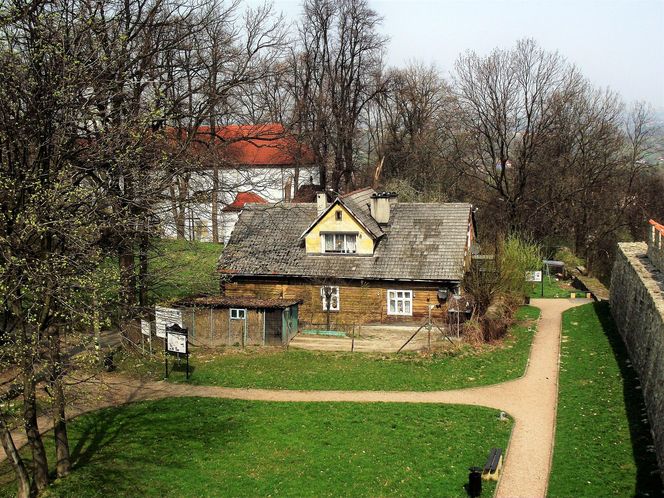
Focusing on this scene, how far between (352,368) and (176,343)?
19.8ft

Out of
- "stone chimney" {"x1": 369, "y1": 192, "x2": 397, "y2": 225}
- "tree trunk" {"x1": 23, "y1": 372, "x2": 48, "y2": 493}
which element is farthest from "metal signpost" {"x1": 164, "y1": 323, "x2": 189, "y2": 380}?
"stone chimney" {"x1": 369, "y1": 192, "x2": 397, "y2": 225}

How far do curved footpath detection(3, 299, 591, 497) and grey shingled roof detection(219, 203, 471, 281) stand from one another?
688 centimetres

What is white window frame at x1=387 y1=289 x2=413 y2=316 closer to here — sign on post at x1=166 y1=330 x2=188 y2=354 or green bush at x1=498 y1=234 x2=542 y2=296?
green bush at x1=498 y1=234 x2=542 y2=296

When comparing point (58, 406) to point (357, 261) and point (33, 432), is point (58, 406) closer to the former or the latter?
point (33, 432)

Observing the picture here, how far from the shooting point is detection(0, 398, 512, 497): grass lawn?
13992 millimetres

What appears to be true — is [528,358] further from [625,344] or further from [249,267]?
[249,267]

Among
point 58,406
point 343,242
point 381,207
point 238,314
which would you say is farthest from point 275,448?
point 381,207

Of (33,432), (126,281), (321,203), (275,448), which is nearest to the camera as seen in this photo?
(33,432)

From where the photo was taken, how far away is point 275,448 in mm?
16047

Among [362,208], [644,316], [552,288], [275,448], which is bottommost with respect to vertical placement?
[275,448]

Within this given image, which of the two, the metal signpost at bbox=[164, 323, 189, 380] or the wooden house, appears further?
the wooden house

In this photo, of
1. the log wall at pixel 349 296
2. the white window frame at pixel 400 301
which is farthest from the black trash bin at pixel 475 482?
the white window frame at pixel 400 301

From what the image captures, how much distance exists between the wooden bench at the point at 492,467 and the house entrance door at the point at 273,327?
42.9ft

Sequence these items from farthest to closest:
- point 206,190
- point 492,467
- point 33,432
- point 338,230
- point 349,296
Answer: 1. point 338,230
2. point 349,296
3. point 206,190
4. point 492,467
5. point 33,432
